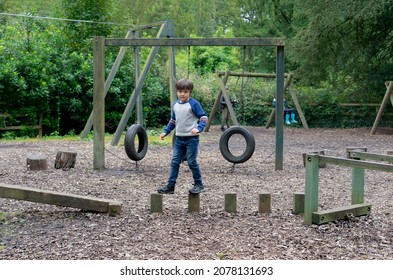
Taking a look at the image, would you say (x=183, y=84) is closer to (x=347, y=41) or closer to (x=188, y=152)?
(x=188, y=152)

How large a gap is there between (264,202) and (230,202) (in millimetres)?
336

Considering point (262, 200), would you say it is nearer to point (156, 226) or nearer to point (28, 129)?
point (156, 226)

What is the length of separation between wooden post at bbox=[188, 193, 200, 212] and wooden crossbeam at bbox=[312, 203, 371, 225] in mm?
1185

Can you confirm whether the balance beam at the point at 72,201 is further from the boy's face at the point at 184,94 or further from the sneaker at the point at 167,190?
the boy's face at the point at 184,94

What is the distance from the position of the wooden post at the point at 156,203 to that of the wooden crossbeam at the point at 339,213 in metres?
1.49

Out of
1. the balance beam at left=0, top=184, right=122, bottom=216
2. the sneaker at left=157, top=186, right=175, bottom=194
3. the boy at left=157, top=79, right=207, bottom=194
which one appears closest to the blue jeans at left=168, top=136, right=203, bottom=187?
the boy at left=157, top=79, right=207, bottom=194

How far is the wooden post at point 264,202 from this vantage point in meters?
6.10

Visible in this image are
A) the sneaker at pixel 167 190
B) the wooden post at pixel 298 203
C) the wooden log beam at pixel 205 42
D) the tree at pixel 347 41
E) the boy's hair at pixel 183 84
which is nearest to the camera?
the wooden post at pixel 298 203

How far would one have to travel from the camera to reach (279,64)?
970 cm

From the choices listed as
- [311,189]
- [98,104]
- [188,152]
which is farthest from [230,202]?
[98,104]

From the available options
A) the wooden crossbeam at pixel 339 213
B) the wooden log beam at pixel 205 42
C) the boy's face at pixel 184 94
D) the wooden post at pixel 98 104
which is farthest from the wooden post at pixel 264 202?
the wooden post at pixel 98 104

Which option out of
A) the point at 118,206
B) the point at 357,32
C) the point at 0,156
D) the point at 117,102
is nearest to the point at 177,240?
the point at 118,206

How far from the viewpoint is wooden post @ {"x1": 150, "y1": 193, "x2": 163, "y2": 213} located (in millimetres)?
6031

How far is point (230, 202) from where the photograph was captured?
6.13 meters
